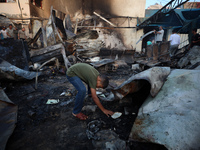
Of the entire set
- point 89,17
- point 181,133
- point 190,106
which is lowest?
point 181,133

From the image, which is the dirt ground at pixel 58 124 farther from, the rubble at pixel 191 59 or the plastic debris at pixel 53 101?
the rubble at pixel 191 59

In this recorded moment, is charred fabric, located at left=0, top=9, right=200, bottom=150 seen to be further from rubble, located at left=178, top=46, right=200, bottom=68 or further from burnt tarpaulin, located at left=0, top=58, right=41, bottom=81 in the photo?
rubble, located at left=178, top=46, right=200, bottom=68

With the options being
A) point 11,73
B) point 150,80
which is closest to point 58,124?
point 150,80

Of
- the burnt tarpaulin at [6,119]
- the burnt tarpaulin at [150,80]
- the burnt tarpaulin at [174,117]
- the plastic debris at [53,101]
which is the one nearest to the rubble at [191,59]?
the burnt tarpaulin at [150,80]

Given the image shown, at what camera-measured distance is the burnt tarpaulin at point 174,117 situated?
1270 millimetres

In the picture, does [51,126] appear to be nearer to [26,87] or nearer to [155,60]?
[26,87]

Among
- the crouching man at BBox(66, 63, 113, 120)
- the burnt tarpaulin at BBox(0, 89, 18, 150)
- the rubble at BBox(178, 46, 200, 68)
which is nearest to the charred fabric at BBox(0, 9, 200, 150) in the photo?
the burnt tarpaulin at BBox(0, 89, 18, 150)

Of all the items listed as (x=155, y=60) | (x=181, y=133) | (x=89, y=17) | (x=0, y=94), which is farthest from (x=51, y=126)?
(x=89, y=17)

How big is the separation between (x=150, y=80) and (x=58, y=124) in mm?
1920

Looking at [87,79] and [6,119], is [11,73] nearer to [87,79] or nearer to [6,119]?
[6,119]

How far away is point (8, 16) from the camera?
33.0 feet

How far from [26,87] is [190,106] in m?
4.47

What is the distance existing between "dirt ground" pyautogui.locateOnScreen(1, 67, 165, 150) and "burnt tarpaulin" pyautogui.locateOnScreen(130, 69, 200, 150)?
0.28 metres

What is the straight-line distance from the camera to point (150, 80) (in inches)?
80.6
